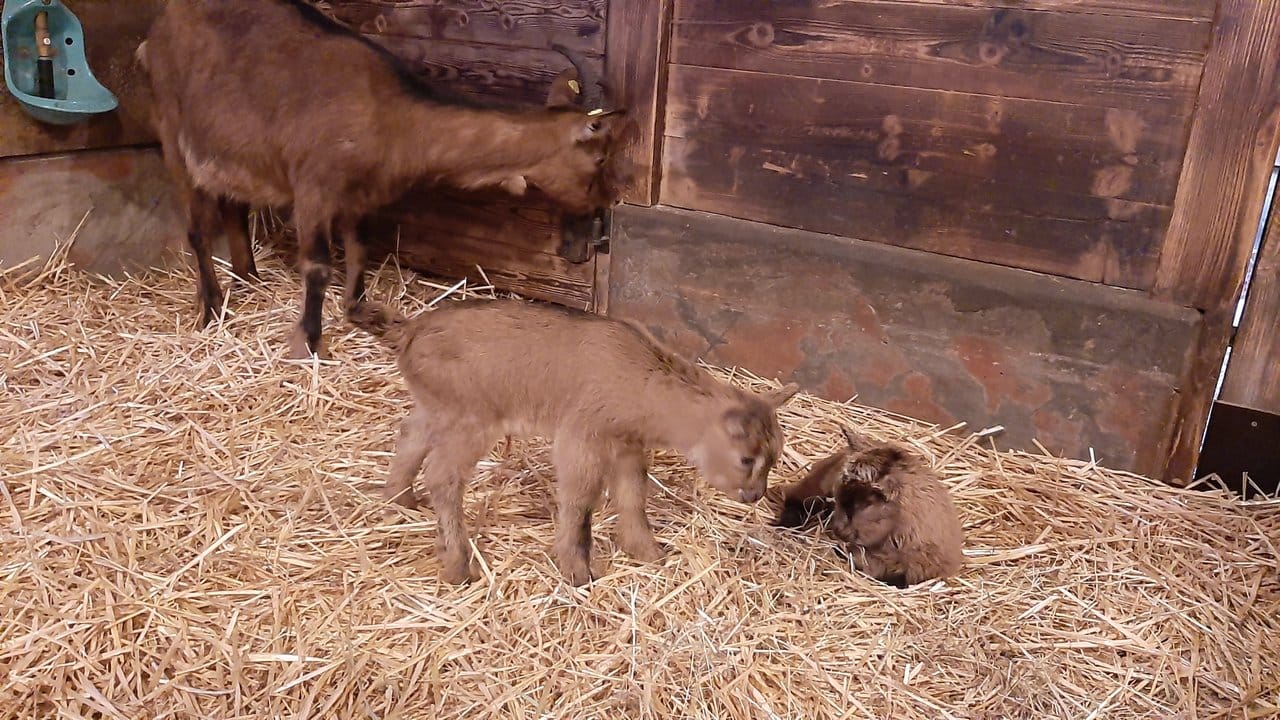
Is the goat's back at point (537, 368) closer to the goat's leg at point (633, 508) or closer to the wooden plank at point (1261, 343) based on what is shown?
the goat's leg at point (633, 508)

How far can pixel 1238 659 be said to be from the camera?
247 cm

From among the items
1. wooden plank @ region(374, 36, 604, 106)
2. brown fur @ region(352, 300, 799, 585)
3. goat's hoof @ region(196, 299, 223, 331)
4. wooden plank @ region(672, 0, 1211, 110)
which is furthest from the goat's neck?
brown fur @ region(352, 300, 799, 585)

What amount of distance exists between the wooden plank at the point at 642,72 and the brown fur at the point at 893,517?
5.03 ft

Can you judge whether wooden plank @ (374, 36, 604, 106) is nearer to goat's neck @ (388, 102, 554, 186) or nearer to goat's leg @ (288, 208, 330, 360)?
goat's neck @ (388, 102, 554, 186)

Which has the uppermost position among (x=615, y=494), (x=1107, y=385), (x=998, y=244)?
(x=998, y=244)

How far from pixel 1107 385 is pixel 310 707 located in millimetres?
2598

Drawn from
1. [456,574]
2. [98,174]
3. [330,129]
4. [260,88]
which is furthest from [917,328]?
[98,174]

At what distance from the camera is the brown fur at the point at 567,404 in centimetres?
245

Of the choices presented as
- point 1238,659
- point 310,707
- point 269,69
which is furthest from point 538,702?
point 269,69

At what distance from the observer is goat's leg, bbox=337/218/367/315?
379 centimetres

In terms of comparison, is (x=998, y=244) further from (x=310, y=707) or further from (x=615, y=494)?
(x=310, y=707)

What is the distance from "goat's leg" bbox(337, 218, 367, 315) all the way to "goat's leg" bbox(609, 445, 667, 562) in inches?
63.8

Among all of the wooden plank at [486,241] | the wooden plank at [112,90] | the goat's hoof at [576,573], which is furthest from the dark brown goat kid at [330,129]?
the goat's hoof at [576,573]

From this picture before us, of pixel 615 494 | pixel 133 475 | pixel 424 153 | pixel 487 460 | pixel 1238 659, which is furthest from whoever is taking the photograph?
pixel 424 153
